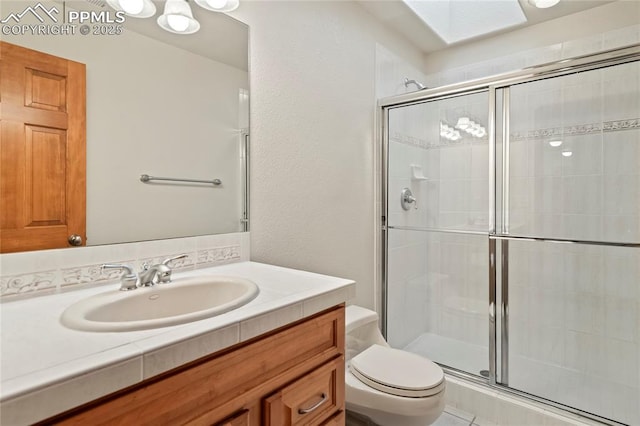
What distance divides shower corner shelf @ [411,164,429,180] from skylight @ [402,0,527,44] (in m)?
0.99

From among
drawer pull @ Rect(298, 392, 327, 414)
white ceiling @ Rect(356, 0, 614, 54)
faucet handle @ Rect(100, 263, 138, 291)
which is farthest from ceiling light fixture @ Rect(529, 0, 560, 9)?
faucet handle @ Rect(100, 263, 138, 291)

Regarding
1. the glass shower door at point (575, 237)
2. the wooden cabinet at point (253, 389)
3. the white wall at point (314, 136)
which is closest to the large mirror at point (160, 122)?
the white wall at point (314, 136)

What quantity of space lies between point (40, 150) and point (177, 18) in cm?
67

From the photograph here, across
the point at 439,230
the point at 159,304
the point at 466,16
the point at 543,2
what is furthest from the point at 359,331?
the point at 466,16

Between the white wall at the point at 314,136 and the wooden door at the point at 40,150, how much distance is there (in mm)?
655

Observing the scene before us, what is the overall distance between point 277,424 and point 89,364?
475 millimetres

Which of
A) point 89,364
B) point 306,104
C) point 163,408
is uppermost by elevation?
point 306,104

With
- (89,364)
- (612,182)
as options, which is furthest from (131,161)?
(612,182)

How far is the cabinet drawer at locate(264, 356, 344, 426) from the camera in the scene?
0.83m

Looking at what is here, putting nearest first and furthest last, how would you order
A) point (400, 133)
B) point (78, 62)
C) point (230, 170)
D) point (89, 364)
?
point (89, 364) < point (78, 62) < point (230, 170) < point (400, 133)

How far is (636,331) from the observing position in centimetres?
202

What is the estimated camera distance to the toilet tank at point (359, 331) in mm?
1723

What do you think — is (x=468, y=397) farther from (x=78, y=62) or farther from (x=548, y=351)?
(x=78, y=62)

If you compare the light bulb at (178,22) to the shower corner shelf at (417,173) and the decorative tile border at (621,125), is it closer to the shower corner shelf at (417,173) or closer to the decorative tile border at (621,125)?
the shower corner shelf at (417,173)
